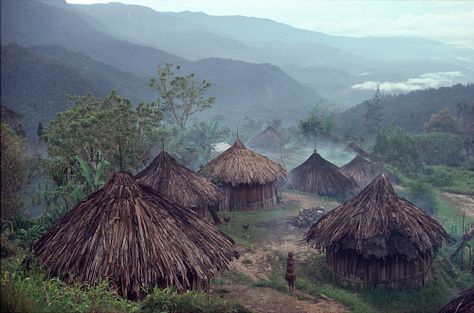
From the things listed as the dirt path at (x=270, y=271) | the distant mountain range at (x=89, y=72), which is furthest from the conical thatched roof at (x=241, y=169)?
the distant mountain range at (x=89, y=72)

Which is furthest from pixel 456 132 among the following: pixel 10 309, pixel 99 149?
pixel 10 309

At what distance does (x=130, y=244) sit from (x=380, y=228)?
672cm

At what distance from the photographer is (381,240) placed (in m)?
11.9

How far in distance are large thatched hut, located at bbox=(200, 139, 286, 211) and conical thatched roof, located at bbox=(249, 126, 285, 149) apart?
18407 millimetres

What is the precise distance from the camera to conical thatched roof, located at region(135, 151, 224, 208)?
1568 cm

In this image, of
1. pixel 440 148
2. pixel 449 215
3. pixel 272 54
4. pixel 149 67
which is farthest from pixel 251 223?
pixel 272 54

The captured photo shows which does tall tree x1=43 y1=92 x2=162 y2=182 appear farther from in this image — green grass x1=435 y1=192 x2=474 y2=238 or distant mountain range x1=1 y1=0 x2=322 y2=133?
distant mountain range x1=1 y1=0 x2=322 y2=133

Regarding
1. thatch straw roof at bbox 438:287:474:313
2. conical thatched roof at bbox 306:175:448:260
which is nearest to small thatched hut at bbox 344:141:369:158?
conical thatched roof at bbox 306:175:448:260

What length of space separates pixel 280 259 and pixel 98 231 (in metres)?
6.74

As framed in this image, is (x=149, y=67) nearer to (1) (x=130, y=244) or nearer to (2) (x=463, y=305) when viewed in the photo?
(1) (x=130, y=244)

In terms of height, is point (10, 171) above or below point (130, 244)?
above

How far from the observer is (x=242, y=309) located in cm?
754

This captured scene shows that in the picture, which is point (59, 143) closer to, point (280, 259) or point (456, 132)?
point (280, 259)

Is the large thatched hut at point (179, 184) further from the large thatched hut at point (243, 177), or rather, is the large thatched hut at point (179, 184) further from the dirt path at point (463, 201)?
the dirt path at point (463, 201)
